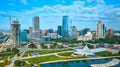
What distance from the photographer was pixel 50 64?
10969 millimetres

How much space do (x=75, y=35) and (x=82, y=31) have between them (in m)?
3.10

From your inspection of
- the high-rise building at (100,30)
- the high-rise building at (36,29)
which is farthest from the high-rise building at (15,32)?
the high-rise building at (100,30)

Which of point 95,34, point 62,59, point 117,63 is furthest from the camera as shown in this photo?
point 95,34

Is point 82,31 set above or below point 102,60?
above

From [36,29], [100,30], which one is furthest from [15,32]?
[100,30]

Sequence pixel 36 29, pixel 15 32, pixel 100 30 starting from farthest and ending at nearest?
pixel 36 29 < pixel 100 30 < pixel 15 32

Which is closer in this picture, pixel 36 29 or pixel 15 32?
pixel 15 32

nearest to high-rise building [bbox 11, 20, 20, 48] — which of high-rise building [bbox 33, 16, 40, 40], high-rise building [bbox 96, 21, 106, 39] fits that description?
high-rise building [bbox 33, 16, 40, 40]

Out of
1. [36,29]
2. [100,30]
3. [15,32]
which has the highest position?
[36,29]

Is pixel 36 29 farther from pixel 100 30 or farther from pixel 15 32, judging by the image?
pixel 15 32

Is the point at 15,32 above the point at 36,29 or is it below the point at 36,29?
below

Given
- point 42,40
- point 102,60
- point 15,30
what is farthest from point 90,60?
point 42,40

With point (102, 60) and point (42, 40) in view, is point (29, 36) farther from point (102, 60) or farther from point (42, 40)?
point (102, 60)

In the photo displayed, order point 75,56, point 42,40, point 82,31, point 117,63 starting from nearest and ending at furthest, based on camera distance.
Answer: point 117,63 < point 75,56 < point 42,40 < point 82,31
